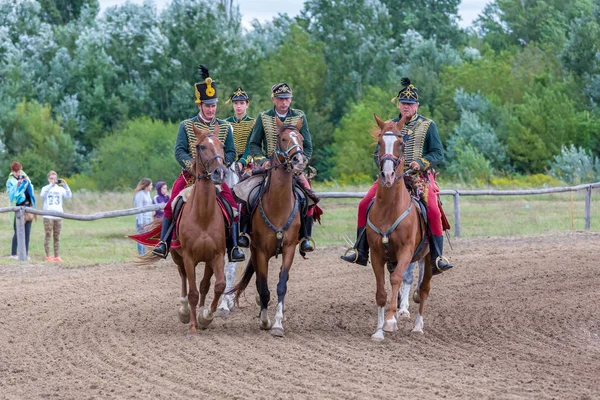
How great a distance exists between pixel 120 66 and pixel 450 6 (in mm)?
26973

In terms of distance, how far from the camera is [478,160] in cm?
4072

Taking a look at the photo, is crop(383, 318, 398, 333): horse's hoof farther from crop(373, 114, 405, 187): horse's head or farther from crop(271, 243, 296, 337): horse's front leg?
crop(373, 114, 405, 187): horse's head

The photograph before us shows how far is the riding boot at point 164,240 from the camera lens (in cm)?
1024

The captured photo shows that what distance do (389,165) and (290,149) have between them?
1030 mm

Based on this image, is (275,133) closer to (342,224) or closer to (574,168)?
(342,224)

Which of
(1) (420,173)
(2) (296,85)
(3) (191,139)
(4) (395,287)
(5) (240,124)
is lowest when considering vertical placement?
(4) (395,287)

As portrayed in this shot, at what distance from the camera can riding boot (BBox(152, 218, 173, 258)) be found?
1024cm

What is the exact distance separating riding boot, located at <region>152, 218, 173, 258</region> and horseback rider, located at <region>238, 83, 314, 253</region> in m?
0.79

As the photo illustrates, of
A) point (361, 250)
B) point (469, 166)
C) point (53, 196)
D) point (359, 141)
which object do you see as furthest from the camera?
point (359, 141)

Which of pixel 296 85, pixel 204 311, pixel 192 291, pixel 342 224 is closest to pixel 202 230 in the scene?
pixel 192 291

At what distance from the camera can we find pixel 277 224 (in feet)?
33.1

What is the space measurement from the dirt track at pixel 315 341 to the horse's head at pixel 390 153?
5.42 ft

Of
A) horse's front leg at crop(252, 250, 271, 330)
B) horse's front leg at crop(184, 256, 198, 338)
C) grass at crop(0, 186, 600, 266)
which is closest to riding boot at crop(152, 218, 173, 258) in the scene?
horse's front leg at crop(184, 256, 198, 338)

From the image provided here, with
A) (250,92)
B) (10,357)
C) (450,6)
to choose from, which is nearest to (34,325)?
(10,357)
